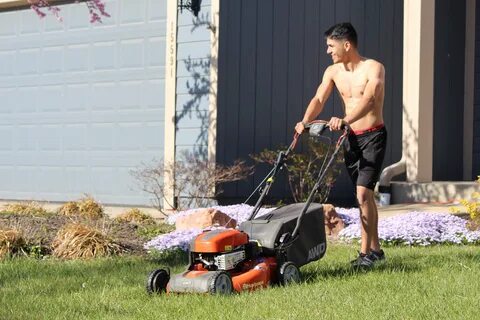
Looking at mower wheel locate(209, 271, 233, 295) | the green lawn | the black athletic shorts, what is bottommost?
the green lawn

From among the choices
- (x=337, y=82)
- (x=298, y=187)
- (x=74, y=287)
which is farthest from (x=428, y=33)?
(x=74, y=287)

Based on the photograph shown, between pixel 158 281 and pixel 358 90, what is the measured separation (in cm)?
220

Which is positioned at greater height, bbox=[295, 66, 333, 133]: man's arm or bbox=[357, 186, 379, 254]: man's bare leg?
bbox=[295, 66, 333, 133]: man's arm

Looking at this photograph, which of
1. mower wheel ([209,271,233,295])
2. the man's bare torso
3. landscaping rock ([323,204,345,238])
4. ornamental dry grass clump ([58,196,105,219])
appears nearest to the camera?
mower wheel ([209,271,233,295])

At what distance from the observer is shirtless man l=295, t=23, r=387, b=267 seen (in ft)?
21.7

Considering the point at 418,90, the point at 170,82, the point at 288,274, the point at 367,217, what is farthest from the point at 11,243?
the point at 418,90

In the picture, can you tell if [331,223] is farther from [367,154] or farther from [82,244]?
[82,244]

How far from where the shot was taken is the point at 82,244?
7629 mm

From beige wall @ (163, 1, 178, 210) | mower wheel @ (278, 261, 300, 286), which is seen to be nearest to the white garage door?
beige wall @ (163, 1, 178, 210)

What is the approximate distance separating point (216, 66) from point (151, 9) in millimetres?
1675

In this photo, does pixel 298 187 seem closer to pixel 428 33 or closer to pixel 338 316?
pixel 428 33

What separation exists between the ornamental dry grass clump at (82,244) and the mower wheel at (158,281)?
78.7 inches

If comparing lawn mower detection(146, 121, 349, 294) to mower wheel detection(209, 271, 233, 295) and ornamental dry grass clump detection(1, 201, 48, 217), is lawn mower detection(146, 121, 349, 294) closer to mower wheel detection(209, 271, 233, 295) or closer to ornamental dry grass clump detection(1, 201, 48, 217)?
mower wheel detection(209, 271, 233, 295)

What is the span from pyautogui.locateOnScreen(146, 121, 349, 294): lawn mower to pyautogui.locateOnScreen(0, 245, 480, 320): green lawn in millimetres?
102
